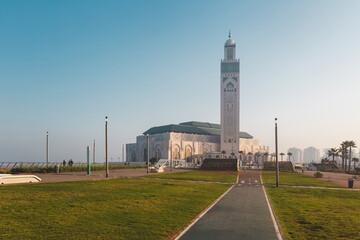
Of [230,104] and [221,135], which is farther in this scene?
[221,135]

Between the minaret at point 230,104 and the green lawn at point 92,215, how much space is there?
140797mm

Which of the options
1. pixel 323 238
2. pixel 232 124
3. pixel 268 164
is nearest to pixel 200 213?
pixel 323 238

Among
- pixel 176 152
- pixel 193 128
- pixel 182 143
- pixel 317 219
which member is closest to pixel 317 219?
pixel 317 219

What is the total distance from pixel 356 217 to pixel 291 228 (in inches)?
205

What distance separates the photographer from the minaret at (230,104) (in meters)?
158

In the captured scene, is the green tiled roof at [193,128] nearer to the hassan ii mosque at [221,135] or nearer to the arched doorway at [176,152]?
the hassan ii mosque at [221,135]

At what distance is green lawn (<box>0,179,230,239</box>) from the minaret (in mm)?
140797

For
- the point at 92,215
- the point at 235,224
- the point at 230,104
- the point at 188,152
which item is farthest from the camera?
the point at 230,104

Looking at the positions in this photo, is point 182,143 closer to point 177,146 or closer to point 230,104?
point 177,146

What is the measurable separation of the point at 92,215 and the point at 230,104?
14860cm

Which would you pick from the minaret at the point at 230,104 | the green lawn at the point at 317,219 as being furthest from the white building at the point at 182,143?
the green lawn at the point at 317,219

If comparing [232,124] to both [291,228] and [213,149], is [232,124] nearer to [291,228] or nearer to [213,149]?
[213,149]

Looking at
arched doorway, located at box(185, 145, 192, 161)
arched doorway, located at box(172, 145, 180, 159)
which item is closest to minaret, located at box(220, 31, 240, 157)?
arched doorway, located at box(185, 145, 192, 161)

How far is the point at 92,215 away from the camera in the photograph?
13.9m
